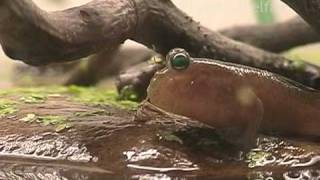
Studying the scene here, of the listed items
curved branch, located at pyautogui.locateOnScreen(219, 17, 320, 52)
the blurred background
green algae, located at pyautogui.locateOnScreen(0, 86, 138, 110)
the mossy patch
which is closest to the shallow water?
the mossy patch

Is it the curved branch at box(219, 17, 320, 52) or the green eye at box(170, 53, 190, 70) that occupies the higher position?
the curved branch at box(219, 17, 320, 52)

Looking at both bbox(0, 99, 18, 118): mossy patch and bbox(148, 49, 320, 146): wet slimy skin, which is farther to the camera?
bbox(0, 99, 18, 118): mossy patch

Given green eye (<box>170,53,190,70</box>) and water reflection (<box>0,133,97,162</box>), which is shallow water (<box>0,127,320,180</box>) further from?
green eye (<box>170,53,190,70</box>)

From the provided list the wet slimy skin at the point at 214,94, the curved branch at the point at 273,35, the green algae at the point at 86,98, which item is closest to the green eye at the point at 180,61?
the wet slimy skin at the point at 214,94

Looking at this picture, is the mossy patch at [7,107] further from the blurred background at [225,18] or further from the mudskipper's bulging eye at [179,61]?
the blurred background at [225,18]

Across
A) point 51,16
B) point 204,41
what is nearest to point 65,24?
point 51,16

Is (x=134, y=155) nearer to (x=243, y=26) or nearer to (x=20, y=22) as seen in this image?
(x=20, y=22)
